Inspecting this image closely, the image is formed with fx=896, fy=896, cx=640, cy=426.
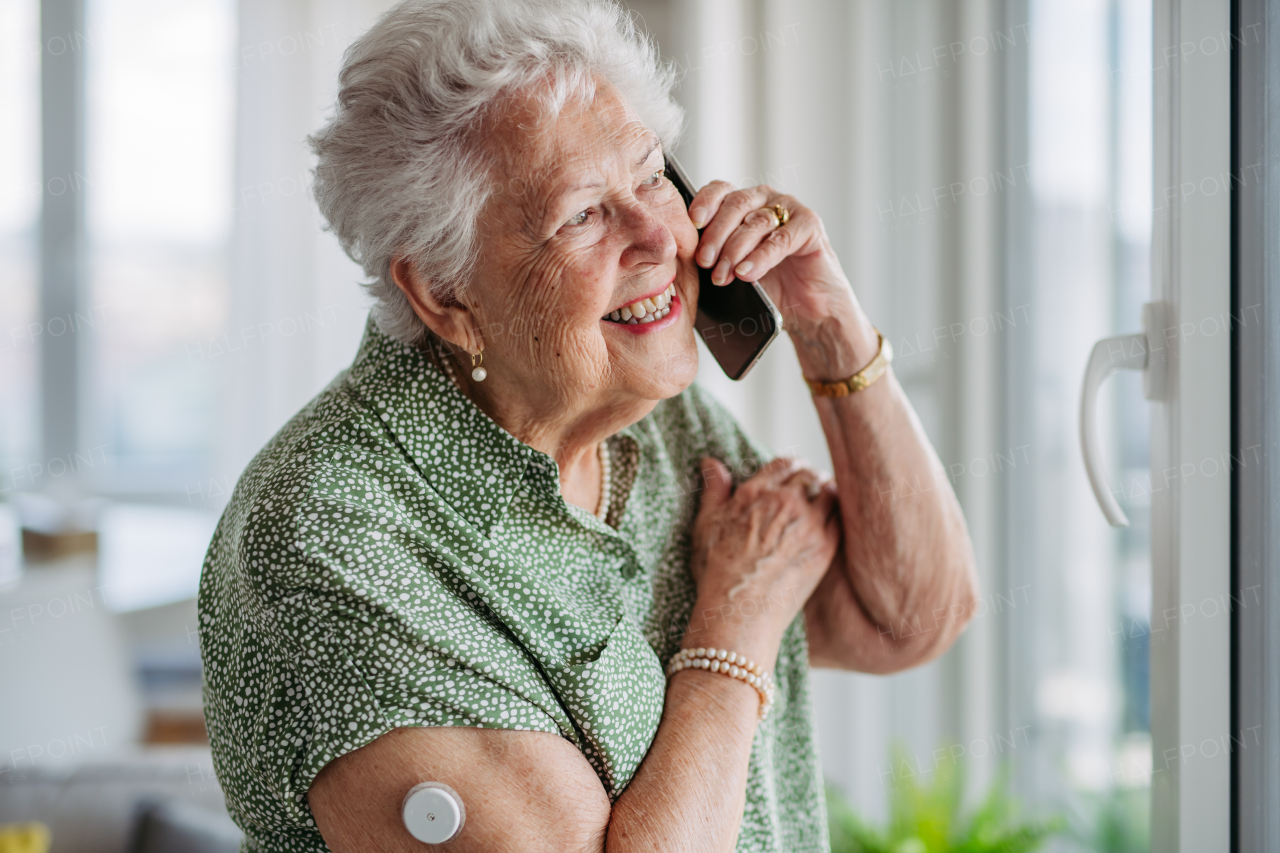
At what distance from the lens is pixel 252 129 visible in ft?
10.7

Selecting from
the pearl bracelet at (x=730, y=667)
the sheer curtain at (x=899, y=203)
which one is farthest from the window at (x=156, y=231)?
the pearl bracelet at (x=730, y=667)

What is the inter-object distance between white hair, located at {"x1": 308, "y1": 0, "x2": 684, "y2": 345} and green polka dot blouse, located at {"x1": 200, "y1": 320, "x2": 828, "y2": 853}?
0.13 m

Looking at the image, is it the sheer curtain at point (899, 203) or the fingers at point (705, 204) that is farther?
the sheer curtain at point (899, 203)

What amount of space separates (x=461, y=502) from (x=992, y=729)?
1953 mm

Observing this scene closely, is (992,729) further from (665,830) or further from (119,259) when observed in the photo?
(119,259)

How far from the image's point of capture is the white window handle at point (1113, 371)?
1097 mm

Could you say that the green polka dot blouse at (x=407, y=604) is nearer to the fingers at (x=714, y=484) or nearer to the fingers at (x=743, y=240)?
the fingers at (x=714, y=484)

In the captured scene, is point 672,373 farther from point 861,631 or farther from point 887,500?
point 861,631

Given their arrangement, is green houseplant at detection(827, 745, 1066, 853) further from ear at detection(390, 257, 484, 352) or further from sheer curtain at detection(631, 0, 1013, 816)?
ear at detection(390, 257, 484, 352)

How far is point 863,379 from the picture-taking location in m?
1.12

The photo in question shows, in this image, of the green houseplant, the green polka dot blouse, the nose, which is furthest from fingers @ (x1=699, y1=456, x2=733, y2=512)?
the green houseplant

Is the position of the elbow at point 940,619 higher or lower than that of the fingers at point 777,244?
lower

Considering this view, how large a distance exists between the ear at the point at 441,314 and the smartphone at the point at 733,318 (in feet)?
0.93

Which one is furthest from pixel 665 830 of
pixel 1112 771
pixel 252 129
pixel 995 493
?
pixel 252 129
